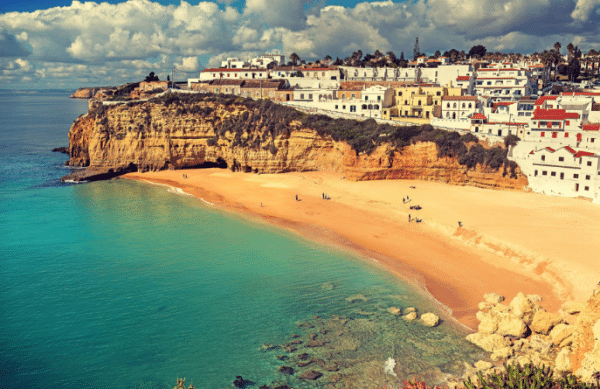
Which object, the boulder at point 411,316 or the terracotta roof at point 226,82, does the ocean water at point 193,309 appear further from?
the terracotta roof at point 226,82

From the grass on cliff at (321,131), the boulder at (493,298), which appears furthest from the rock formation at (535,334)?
the grass on cliff at (321,131)

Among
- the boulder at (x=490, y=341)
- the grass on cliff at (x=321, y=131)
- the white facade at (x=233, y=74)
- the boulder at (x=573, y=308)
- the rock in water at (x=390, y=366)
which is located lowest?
the rock in water at (x=390, y=366)

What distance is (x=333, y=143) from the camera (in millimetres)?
49906

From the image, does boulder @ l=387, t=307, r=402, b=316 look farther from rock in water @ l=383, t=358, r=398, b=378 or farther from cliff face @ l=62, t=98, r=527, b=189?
cliff face @ l=62, t=98, r=527, b=189

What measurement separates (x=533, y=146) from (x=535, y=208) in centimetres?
819

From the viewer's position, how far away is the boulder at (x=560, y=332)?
18.9m

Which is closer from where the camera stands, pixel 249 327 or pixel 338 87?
pixel 249 327

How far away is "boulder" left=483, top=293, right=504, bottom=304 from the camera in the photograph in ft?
75.9

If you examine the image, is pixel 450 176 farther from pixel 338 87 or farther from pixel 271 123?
pixel 338 87

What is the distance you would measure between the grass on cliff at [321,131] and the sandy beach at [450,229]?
3.68 metres

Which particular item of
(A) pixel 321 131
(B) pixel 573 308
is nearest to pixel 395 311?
(B) pixel 573 308

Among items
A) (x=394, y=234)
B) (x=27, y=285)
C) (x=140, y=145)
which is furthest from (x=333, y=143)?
(x=27, y=285)

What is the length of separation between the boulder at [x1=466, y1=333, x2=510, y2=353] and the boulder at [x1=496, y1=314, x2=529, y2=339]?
0.38 m

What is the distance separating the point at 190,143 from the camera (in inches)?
2266
